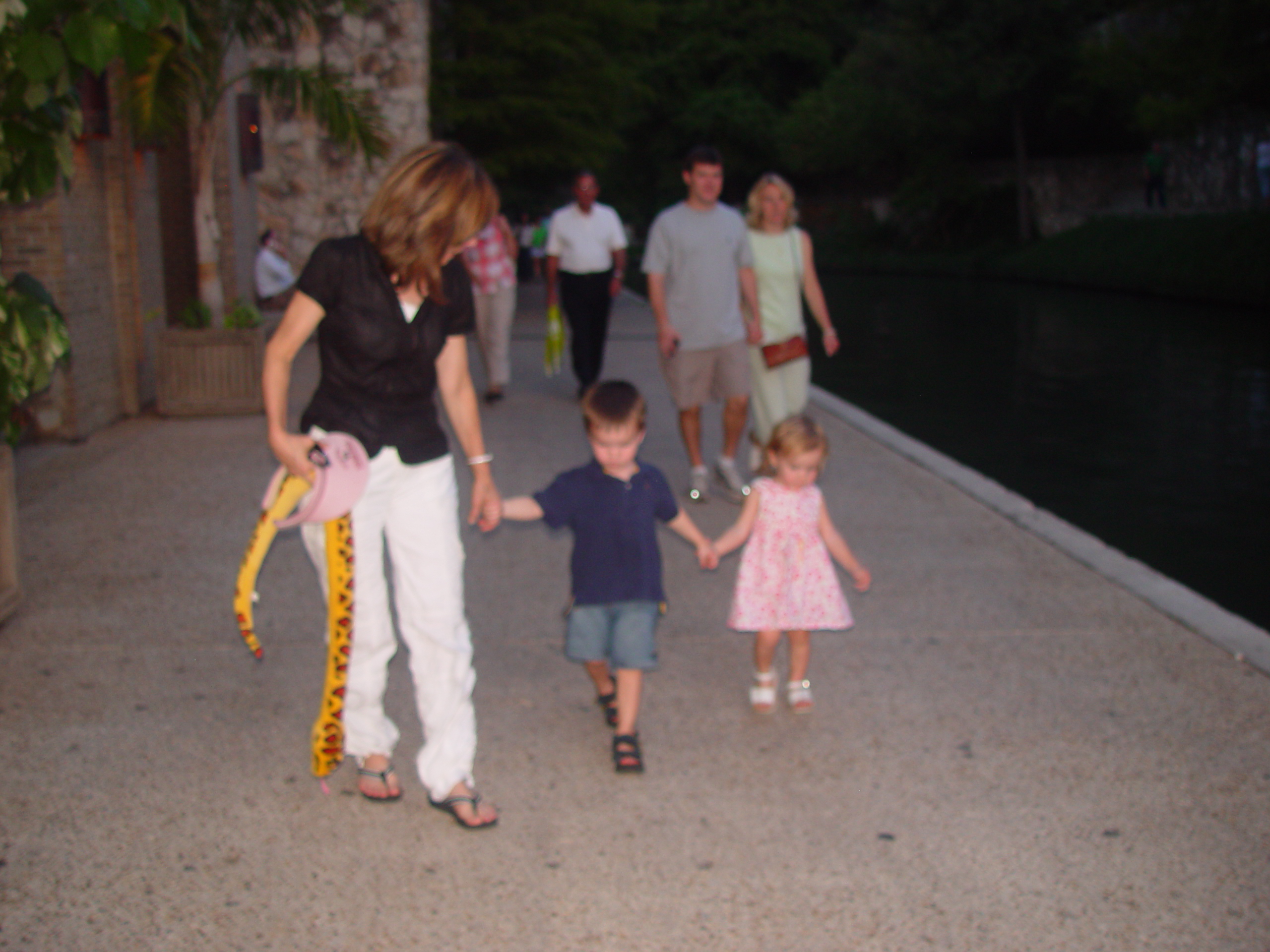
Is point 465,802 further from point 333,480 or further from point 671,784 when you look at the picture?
point 333,480

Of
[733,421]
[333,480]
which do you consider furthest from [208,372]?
[333,480]

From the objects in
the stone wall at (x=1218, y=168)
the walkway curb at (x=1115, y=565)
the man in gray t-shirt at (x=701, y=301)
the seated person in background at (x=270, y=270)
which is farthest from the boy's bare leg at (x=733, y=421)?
the stone wall at (x=1218, y=168)

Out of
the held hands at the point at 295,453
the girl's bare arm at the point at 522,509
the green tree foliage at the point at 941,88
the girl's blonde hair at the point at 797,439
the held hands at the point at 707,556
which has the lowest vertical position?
the held hands at the point at 707,556

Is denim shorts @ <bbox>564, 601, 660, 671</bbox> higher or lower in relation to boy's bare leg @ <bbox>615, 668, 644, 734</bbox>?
higher

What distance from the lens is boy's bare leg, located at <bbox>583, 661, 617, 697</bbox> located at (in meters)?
4.61

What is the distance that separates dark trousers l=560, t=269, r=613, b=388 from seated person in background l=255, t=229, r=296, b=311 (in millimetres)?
7013

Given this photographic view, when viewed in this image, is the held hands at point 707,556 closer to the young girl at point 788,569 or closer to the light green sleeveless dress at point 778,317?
the young girl at point 788,569

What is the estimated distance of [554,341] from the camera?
42.5ft

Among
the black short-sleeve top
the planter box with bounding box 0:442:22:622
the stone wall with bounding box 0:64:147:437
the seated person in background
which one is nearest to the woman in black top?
the black short-sleeve top

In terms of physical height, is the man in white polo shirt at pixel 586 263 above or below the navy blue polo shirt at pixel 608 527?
above

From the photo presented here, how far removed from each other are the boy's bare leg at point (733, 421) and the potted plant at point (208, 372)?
14.9 feet

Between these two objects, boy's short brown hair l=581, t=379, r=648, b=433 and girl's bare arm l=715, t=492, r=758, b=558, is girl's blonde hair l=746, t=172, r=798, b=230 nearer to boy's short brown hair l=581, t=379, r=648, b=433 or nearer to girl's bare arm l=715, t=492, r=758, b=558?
girl's bare arm l=715, t=492, r=758, b=558

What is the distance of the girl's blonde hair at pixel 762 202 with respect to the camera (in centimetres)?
794

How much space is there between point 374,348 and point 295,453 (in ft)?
1.17
